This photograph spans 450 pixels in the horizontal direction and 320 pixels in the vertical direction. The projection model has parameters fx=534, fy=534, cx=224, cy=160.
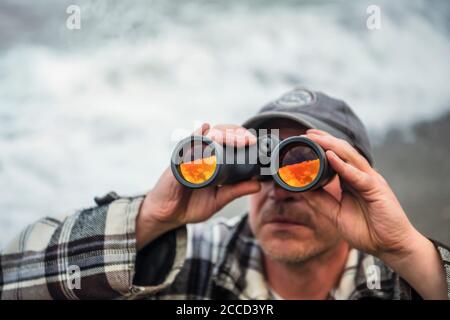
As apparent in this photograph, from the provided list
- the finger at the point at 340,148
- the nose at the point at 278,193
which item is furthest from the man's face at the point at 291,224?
the finger at the point at 340,148

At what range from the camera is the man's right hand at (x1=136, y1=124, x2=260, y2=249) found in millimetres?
1159

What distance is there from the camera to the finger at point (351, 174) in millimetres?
969

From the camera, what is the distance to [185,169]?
3.13 ft

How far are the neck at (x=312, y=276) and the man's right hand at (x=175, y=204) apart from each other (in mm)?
278

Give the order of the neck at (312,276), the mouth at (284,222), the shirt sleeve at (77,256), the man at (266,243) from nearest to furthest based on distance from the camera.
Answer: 1. the man at (266,243)
2. the shirt sleeve at (77,256)
3. the mouth at (284,222)
4. the neck at (312,276)

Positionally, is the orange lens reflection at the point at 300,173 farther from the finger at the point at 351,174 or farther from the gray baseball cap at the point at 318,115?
the gray baseball cap at the point at 318,115

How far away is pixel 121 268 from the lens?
1149mm

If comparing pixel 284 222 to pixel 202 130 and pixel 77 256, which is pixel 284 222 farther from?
pixel 77 256

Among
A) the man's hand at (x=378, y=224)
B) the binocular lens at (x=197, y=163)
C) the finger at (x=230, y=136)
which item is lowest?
the man's hand at (x=378, y=224)

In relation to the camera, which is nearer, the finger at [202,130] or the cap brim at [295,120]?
the finger at [202,130]

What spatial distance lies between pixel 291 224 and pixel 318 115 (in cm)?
27

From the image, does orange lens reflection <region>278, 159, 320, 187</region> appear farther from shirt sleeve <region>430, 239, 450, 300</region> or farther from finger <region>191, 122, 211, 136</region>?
shirt sleeve <region>430, 239, 450, 300</region>

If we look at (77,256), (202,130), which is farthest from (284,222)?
(77,256)

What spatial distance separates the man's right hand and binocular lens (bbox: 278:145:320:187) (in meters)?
0.18
